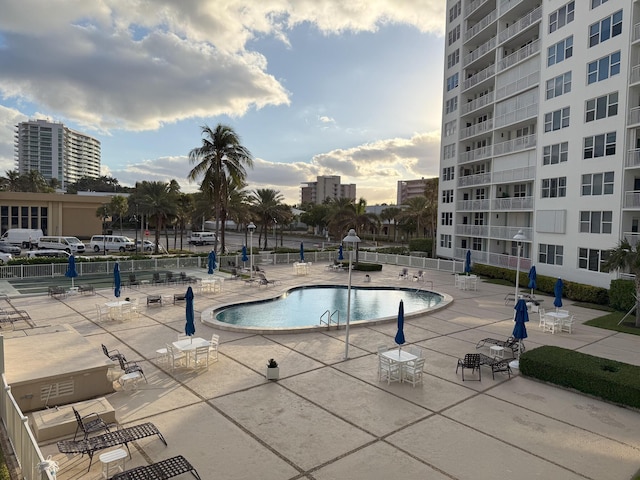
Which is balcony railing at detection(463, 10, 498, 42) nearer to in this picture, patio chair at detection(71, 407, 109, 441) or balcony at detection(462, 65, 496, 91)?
balcony at detection(462, 65, 496, 91)

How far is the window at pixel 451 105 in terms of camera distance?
149 ft

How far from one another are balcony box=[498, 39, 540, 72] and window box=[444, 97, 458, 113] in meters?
7.09

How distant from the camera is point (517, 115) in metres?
36.2

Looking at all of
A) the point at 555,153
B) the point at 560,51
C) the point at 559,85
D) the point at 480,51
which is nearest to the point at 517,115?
the point at 559,85

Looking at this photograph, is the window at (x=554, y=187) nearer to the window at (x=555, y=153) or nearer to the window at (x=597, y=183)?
the window at (x=555, y=153)

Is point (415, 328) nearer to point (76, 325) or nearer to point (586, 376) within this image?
point (586, 376)

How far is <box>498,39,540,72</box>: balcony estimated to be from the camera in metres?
34.3

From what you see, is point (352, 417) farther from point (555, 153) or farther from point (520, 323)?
point (555, 153)

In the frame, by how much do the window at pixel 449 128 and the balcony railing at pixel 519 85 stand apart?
7088 millimetres

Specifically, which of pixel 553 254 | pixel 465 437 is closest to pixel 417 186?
pixel 553 254

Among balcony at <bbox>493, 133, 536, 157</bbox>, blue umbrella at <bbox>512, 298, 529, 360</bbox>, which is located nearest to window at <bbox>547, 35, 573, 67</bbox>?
balcony at <bbox>493, 133, 536, 157</bbox>

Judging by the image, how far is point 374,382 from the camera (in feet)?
39.2

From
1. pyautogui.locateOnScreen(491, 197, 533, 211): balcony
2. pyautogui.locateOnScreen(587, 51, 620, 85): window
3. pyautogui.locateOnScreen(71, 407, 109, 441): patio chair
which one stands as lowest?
pyautogui.locateOnScreen(71, 407, 109, 441): patio chair

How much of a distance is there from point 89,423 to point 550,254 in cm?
3218
